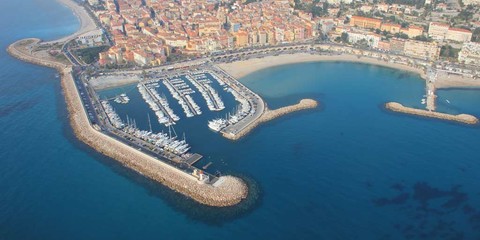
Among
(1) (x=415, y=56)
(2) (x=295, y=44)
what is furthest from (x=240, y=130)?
(1) (x=415, y=56)

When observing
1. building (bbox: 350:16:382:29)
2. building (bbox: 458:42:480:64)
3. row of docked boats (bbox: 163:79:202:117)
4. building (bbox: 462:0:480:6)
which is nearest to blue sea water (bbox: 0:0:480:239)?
row of docked boats (bbox: 163:79:202:117)

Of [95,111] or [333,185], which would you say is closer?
[333,185]

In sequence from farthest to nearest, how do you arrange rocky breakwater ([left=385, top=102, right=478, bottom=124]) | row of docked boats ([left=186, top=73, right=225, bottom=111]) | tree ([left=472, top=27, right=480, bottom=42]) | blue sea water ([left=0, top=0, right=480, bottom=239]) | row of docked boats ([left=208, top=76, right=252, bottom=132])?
tree ([left=472, top=27, right=480, bottom=42])
row of docked boats ([left=186, top=73, right=225, bottom=111])
rocky breakwater ([left=385, top=102, right=478, bottom=124])
row of docked boats ([left=208, top=76, right=252, bottom=132])
blue sea water ([left=0, top=0, right=480, bottom=239])

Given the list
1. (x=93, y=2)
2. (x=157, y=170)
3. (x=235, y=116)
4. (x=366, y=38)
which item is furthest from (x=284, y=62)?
(x=93, y=2)

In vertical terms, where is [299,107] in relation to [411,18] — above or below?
below

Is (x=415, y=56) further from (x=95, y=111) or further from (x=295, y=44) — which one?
(x=95, y=111)

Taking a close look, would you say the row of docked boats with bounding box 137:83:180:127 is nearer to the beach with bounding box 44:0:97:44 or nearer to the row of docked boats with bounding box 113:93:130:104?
the row of docked boats with bounding box 113:93:130:104
